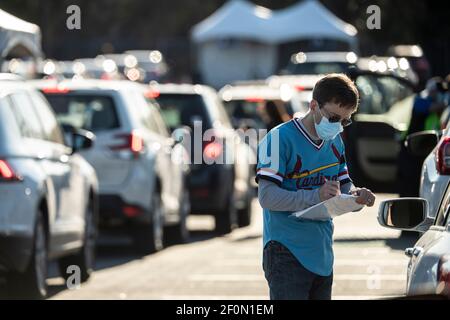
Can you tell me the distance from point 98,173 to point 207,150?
144 inches

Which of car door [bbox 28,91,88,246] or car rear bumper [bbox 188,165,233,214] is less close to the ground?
car door [bbox 28,91,88,246]

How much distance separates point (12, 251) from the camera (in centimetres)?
1188

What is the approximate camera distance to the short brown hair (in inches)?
271

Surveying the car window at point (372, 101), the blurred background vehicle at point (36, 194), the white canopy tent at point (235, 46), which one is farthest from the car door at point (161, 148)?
the white canopy tent at point (235, 46)

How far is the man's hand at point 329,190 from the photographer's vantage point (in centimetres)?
684

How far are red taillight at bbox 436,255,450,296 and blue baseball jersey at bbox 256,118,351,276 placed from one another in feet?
5.45

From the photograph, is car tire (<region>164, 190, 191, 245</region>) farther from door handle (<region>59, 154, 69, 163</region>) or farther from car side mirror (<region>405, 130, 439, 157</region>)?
car side mirror (<region>405, 130, 439, 157</region>)

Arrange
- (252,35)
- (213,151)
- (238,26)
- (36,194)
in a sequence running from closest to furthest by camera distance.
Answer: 1. (36,194)
2. (213,151)
3. (238,26)
4. (252,35)

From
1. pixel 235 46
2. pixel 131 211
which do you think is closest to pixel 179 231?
pixel 131 211

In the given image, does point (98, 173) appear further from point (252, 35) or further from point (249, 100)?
point (252, 35)

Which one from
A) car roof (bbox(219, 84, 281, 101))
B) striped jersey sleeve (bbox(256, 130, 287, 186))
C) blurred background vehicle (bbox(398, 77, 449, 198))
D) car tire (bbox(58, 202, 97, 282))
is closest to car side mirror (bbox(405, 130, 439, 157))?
car tire (bbox(58, 202, 97, 282))

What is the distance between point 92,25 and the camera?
303 ft

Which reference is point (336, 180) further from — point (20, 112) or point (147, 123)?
point (147, 123)

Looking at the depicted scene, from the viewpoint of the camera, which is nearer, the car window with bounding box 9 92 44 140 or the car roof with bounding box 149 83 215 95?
the car window with bounding box 9 92 44 140
